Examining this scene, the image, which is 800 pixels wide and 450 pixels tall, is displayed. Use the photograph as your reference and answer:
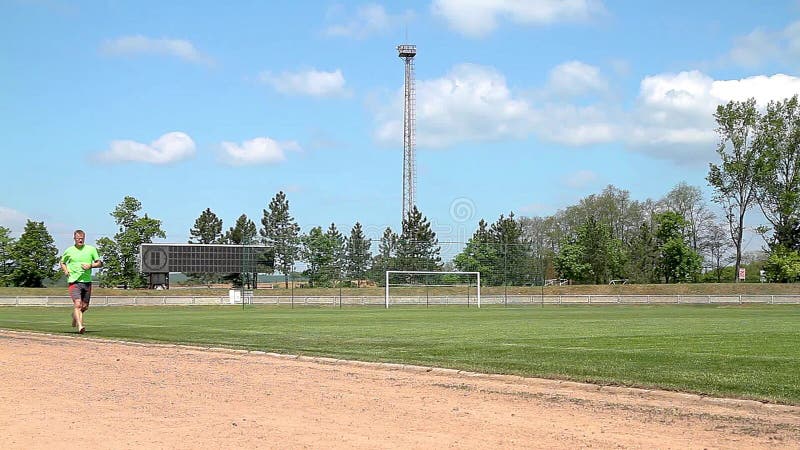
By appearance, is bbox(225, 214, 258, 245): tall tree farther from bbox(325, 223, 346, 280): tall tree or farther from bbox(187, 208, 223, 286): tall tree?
bbox(325, 223, 346, 280): tall tree

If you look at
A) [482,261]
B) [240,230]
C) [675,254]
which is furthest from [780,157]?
[240,230]

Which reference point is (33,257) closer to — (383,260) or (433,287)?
(383,260)

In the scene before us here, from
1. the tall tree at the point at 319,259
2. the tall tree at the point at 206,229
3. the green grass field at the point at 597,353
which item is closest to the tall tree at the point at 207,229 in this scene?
the tall tree at the point at 206,229

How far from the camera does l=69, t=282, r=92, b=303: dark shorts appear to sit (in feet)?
54.9

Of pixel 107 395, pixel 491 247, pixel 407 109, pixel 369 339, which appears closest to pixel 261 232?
pixel 407 109

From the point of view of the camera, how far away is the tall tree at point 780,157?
3093 inches

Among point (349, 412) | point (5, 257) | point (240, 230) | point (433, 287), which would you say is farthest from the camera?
point (240, 230)

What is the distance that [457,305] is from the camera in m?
61.0

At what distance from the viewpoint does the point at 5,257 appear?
3319 inches

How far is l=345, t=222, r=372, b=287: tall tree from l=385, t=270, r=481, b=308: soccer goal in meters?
2.67

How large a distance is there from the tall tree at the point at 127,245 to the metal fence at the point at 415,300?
82.8 feet

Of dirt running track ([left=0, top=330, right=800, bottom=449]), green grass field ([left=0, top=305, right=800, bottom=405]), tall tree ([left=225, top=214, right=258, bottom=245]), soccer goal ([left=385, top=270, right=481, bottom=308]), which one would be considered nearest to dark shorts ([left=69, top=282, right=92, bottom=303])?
green grass field ([left=0, top=305, right=800, bottom=405])

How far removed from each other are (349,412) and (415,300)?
54987 mm

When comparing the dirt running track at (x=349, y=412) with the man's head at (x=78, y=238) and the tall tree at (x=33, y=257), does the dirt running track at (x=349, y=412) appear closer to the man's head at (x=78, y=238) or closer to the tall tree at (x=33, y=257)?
the man's head at (x=78, y=238)
